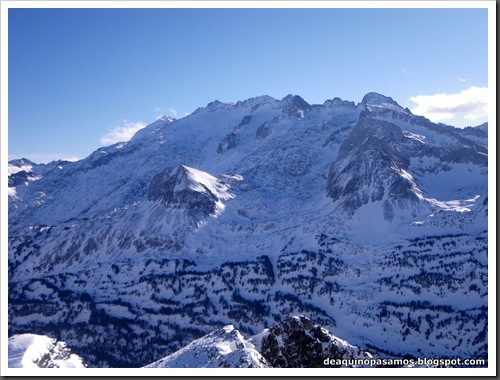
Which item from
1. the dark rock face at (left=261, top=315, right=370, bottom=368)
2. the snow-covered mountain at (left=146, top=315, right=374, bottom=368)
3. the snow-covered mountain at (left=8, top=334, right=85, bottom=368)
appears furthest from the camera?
the snow-covered mountain at (left=8, top=334, right=85, bottom=368)

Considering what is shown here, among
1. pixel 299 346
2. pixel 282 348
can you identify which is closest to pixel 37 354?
pixel 282 348

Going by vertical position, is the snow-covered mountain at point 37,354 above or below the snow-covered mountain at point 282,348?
below

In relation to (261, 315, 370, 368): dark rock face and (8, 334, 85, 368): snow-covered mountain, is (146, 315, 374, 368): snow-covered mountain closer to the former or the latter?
(261, 315, 370, 368): dark rock face

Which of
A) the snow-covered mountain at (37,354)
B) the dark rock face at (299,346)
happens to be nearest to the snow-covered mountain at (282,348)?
the dark rock face at (299,346)

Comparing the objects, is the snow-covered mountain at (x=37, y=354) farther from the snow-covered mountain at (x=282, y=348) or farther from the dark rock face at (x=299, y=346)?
the dark rock face at (x=299, y=346)

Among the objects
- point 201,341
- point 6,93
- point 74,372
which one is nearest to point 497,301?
point 74,372

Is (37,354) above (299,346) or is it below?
below

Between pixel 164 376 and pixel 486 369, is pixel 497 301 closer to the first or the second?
pixel 486 369

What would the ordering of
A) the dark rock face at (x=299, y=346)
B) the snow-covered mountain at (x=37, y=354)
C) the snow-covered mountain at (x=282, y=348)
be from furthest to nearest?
the snow-covered mountain at (x=37, y=354), the dark rock face at (x=299, y=346), the snow-covered mountain at (x=282, y=348)

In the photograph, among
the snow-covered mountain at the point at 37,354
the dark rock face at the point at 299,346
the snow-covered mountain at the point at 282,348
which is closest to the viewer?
the snow-covered mountain at the point at 282,348

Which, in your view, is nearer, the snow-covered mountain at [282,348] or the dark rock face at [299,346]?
the snow-covered mountain at [282,348]

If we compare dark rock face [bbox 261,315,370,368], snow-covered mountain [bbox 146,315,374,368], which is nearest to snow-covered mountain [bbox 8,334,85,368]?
snow-covered mountain [bbox 146,315,374,368]

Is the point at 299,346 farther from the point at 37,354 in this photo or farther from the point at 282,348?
the point at 37,354
